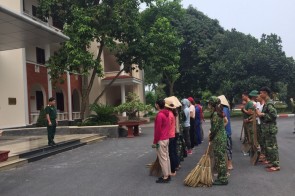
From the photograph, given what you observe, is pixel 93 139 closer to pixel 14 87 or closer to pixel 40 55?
pixel 14 87

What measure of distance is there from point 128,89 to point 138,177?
1109 inches

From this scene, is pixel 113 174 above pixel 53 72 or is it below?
below

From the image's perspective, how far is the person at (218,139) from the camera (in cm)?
677

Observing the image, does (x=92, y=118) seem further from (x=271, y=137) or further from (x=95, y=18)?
(x=271, y=137)

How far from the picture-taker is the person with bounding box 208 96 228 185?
6766 millimetres

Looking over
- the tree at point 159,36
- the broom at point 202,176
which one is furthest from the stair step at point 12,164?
the tree at point 159,36

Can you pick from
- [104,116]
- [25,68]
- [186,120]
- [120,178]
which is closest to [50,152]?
[186,120]

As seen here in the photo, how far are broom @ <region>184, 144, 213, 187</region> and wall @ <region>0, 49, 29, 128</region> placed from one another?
50.1 ft

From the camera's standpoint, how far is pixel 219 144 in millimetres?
6910

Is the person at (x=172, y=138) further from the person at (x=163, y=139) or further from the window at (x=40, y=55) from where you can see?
the window at (x=40, y=55)

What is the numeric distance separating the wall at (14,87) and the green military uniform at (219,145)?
603 inches

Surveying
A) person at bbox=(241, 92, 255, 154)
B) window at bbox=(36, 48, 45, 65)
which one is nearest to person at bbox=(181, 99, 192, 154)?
person at bbox=(241, 92, 255, 154)

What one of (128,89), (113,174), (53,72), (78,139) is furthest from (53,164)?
(128,89)

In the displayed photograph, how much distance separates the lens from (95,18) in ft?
65.5
